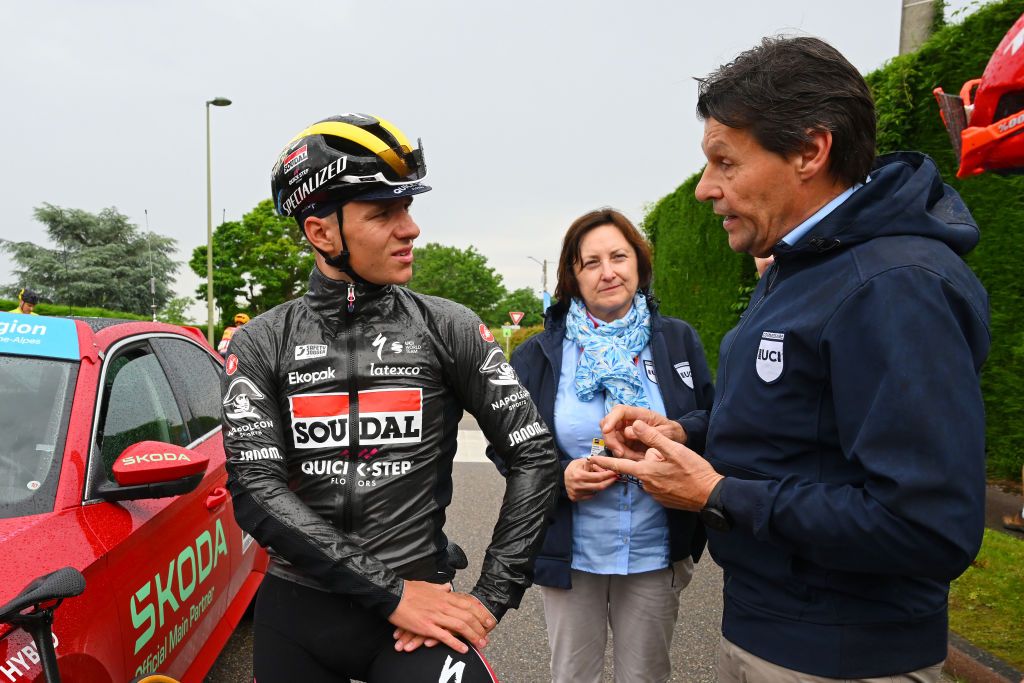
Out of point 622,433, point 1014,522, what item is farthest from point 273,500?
point 1014,522

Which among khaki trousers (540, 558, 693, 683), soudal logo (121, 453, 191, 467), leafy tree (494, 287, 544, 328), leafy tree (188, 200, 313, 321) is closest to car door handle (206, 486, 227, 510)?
soudal logo (121, 453, 191, 467)

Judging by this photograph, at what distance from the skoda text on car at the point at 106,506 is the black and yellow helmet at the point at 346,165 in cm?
97

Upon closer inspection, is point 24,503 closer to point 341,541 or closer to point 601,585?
point 341,541

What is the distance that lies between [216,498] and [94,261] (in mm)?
59290

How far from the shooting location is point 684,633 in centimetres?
414

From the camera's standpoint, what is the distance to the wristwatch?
5.00 ft

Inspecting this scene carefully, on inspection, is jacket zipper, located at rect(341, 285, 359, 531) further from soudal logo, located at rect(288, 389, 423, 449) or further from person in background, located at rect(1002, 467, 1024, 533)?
person in background, located at rect(1002, 467, 1024, 533)

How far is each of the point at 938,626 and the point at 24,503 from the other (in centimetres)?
244

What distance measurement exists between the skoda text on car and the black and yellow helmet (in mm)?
971

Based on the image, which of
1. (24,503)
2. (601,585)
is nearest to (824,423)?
(601,585)

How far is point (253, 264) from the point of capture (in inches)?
1933

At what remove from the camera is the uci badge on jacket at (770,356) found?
144 cm

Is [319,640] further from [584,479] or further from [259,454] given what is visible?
[584,479]

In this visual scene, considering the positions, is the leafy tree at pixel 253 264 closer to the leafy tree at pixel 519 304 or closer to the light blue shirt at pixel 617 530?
the leafy tree at pixel 519 304
